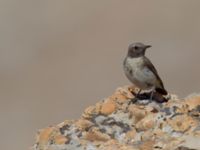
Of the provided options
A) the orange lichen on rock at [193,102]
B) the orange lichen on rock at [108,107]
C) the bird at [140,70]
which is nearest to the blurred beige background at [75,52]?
the bird at [140,70]

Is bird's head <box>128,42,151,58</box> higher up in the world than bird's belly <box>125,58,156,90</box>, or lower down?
higher up

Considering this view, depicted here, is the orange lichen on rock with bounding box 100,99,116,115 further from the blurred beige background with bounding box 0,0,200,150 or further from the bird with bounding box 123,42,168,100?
the blurred beige background with bounding box 0,0,200,150

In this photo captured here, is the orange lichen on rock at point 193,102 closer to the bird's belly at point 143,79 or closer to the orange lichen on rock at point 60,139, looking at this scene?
the orange lichen on rock at point 60,139

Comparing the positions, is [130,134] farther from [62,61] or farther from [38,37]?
[38,37]

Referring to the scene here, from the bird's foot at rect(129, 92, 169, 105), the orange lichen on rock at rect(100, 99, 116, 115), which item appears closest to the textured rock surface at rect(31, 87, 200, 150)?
the orange lichen on rock at rect(100, 99, 116, 115)

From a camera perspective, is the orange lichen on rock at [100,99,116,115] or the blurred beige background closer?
the orange lichen on rock at [100,99,116,115]

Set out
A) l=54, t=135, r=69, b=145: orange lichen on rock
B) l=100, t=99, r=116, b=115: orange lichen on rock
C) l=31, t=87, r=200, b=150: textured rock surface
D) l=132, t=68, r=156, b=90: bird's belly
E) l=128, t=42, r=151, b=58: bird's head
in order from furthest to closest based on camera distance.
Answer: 1. l=128, t=42, r=151, b=58: bird's head
2. l=132, t=68, r=156, b=90: bird's belly
3. l=100, t=99, r=116, b=115: orange lichen on rock
4. l=54, t=135, r=69, b=145: orange lichen on rock
5. l=31, t=87, r=200, b=150: textured rock surface

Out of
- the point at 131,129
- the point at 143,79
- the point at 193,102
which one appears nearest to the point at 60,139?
the point at 131,129
